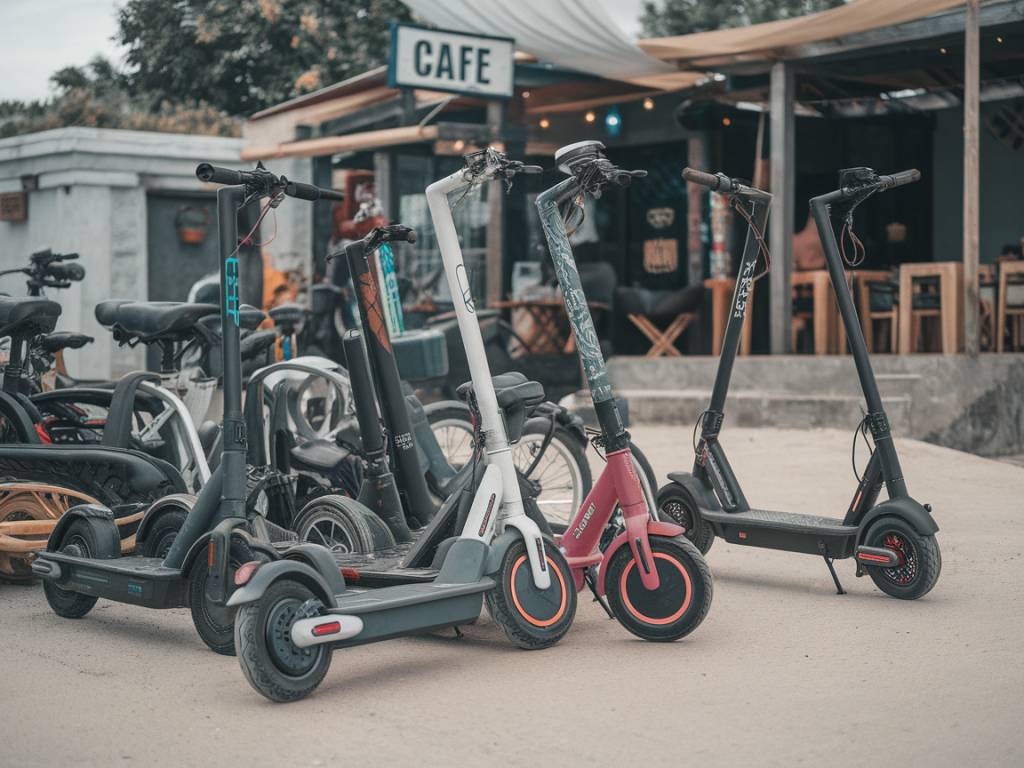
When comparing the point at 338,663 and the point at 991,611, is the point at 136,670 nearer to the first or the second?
the point at 338,663

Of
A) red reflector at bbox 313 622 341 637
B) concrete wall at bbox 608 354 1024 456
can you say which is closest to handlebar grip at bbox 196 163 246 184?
red reflector at bbox 313 622 341 637

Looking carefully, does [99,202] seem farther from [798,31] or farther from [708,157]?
[798,31]

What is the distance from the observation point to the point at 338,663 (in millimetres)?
4352

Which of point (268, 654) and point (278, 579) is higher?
point (278, 579)

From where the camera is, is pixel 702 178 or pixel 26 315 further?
A: pixel 26 315

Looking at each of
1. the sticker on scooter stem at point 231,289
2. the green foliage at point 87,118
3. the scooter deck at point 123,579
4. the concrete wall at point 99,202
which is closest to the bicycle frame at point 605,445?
the sticker on scooter stem at point 231,289

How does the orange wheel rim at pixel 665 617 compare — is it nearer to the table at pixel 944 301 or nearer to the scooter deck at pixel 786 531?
the scooter deck at pixel 786 531

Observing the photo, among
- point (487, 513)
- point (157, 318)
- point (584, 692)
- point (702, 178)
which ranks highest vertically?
point (702, 178)

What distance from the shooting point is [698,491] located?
233 inches

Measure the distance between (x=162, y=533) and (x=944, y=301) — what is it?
7557 mm

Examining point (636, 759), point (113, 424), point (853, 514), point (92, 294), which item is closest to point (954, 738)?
point (636, 759)

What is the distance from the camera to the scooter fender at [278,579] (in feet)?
12.3

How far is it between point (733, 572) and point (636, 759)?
108 inches

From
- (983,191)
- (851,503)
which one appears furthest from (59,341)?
(983,191)
